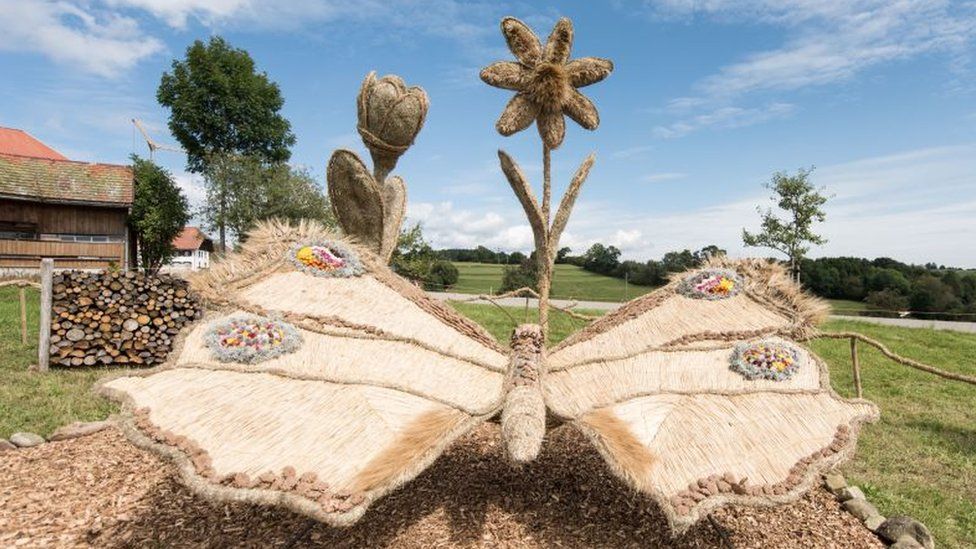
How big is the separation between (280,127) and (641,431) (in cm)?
2725

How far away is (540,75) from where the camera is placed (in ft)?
13.0

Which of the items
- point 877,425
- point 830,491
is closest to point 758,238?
point 877,425

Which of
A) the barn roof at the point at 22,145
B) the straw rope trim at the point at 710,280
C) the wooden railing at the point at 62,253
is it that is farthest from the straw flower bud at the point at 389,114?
the barn roof at the point at 22,145

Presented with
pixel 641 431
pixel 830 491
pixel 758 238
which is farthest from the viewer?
pixel 758 238

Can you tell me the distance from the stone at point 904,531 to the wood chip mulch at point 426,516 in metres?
0.11

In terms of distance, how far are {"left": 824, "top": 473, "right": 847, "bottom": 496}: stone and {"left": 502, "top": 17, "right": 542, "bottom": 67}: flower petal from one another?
380 cm

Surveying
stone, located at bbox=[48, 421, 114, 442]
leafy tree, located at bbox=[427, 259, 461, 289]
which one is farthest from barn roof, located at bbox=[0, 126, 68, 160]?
stone, located at bbox=[48, 421, 114, 442]

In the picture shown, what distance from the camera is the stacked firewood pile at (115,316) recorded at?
7922 mm

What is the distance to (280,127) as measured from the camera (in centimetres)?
2627

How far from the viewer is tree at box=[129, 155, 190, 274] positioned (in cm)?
2236

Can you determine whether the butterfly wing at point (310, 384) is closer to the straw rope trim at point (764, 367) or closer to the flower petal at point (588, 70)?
the straw rope trim at point (764, 367)

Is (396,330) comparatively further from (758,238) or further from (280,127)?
(280,127)

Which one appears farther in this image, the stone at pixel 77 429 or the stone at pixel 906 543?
the stone at pixel 77 429

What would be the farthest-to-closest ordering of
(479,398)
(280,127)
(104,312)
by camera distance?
1. (280,127)
2. (104,312)
3. (479,398)
